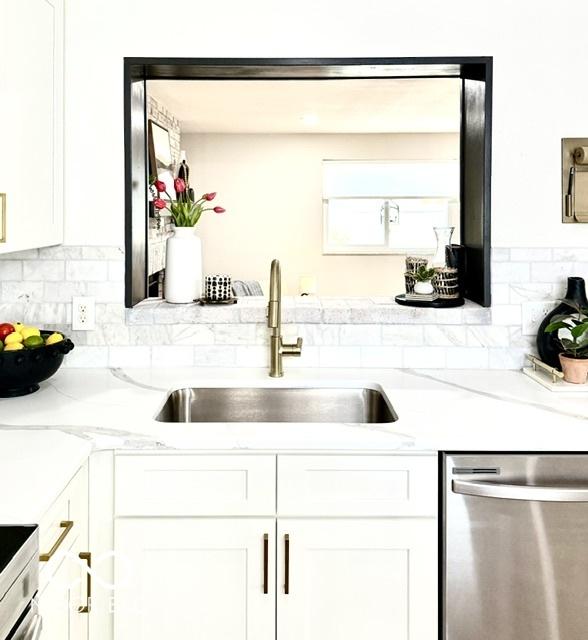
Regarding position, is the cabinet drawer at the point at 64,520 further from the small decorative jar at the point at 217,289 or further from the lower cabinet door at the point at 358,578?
the small decorative jar at the point at 217,289

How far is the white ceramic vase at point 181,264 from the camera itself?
2.37 meters

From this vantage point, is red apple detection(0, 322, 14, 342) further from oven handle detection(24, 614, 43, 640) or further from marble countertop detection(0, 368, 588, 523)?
oven handle detection(24, 614, 43, 640)

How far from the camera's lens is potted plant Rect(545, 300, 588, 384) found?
1.99 m

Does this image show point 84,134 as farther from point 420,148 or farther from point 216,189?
point 420,148

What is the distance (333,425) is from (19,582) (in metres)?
0.81

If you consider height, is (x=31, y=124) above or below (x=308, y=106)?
below

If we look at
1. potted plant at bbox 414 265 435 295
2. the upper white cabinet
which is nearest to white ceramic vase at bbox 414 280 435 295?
potted plant at bbox 414 265 435 295

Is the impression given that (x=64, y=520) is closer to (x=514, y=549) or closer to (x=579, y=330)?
(x=514, y=549)

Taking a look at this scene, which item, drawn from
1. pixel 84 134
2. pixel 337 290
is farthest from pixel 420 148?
pixel 84 134

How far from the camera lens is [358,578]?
5.28 feet

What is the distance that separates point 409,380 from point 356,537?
2.15 feet

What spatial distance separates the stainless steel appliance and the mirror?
14.9 feet

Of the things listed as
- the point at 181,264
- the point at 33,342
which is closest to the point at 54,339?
the point at 33,342

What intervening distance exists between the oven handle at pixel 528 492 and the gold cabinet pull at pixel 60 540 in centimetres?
84
